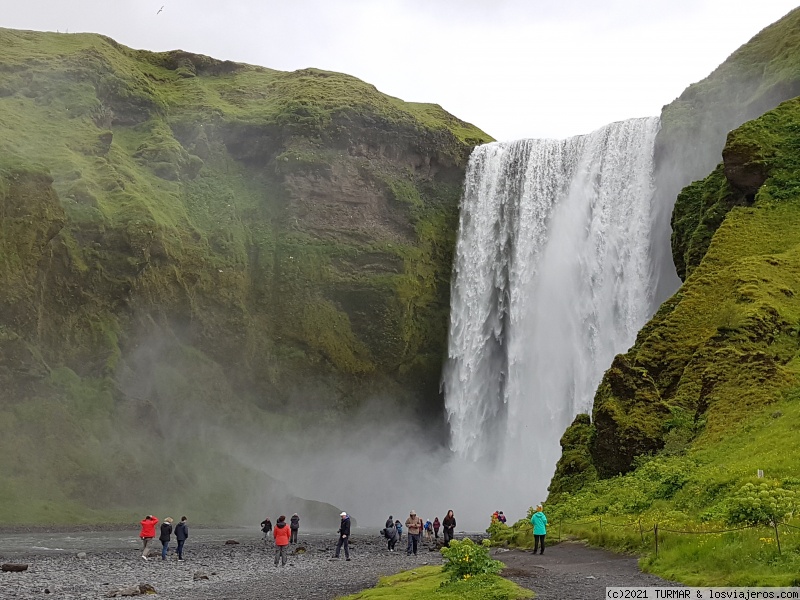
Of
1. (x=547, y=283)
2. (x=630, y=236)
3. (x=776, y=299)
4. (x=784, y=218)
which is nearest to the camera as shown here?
(x=776, y=299)

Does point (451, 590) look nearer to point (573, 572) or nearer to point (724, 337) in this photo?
point (573, 572)

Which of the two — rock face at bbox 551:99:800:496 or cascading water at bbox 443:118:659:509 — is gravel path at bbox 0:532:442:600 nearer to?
rock face at bbox 551:99:800:496

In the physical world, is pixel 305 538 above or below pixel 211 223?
below

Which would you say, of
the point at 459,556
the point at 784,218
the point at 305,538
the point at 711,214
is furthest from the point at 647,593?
the point at 305,538

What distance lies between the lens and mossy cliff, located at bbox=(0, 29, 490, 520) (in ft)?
234

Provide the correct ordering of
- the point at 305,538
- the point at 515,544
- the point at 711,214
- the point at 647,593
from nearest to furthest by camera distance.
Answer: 1. the point at 647,593
2. the point at 515,544
3. the point at 711,214
4. the point at 305,538

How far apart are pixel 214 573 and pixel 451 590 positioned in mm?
16825

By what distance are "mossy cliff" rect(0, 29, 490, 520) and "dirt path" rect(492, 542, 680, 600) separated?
51.8 m

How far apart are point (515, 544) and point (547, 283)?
4424 centimetres

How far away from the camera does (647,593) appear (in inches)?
572

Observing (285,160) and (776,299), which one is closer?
(776,299)

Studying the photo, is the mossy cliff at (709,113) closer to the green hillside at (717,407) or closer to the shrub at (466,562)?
the green hillside at (717,407)

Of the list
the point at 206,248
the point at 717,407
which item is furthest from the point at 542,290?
the point at 717,407

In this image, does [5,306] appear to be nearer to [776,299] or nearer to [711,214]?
[711,214]
